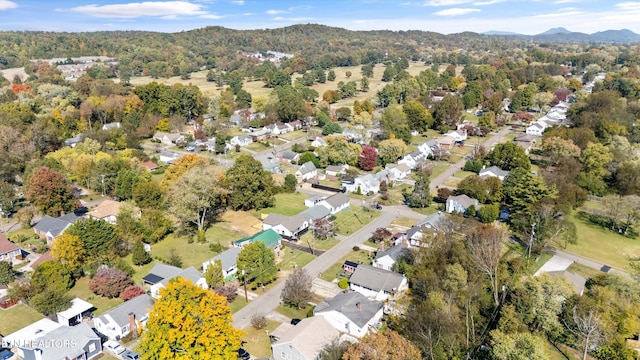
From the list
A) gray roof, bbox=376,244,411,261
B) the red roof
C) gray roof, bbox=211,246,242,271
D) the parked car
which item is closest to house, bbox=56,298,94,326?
the parked car

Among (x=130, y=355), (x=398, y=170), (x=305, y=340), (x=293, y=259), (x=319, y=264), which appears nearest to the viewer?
(x=305, y=340)

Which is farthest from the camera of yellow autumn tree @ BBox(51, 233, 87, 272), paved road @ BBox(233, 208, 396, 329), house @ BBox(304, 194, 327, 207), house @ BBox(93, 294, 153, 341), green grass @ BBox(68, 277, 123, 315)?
house @ BBox(304, 194, 327, 207)

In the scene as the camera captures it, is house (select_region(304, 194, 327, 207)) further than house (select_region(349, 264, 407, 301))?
Yes

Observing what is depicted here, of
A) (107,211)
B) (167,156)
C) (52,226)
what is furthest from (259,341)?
(167,156)

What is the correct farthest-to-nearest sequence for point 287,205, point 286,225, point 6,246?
point 287,205 → point 286,225 → point 6,246

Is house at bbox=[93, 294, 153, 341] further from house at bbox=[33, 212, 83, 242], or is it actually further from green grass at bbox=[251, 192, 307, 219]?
green grass at bbox=[251, 192, 307, 219]

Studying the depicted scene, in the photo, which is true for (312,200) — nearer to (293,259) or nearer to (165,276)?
(293,259)

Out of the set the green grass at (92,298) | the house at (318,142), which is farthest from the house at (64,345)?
the house at (318,142)

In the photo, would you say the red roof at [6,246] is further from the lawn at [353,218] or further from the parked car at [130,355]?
the lawn at [353,218]
